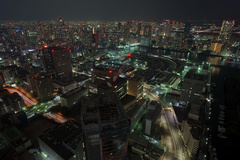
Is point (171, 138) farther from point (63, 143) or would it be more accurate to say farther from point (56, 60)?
point (56, 60)

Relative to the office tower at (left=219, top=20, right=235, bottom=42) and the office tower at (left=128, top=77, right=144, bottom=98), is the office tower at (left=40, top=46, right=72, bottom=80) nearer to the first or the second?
the office tower at (left=128, top=77, right=144, bottom=98)

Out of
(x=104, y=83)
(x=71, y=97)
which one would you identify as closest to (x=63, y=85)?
(x=71, y=97)

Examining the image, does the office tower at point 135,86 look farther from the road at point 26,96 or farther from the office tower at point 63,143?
the road at point 26,96

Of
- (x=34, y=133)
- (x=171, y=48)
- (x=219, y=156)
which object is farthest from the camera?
(x=171, y=48)

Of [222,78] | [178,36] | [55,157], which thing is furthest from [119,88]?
[178,36]

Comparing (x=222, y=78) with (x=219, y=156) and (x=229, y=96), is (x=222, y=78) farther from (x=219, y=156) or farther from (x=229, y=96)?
(x=219, y=156)

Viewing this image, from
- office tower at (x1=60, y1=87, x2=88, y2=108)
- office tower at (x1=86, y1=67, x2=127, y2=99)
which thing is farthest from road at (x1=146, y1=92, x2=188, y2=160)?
office tower at (x1=60, y1=87, x2=88, y2=108)
